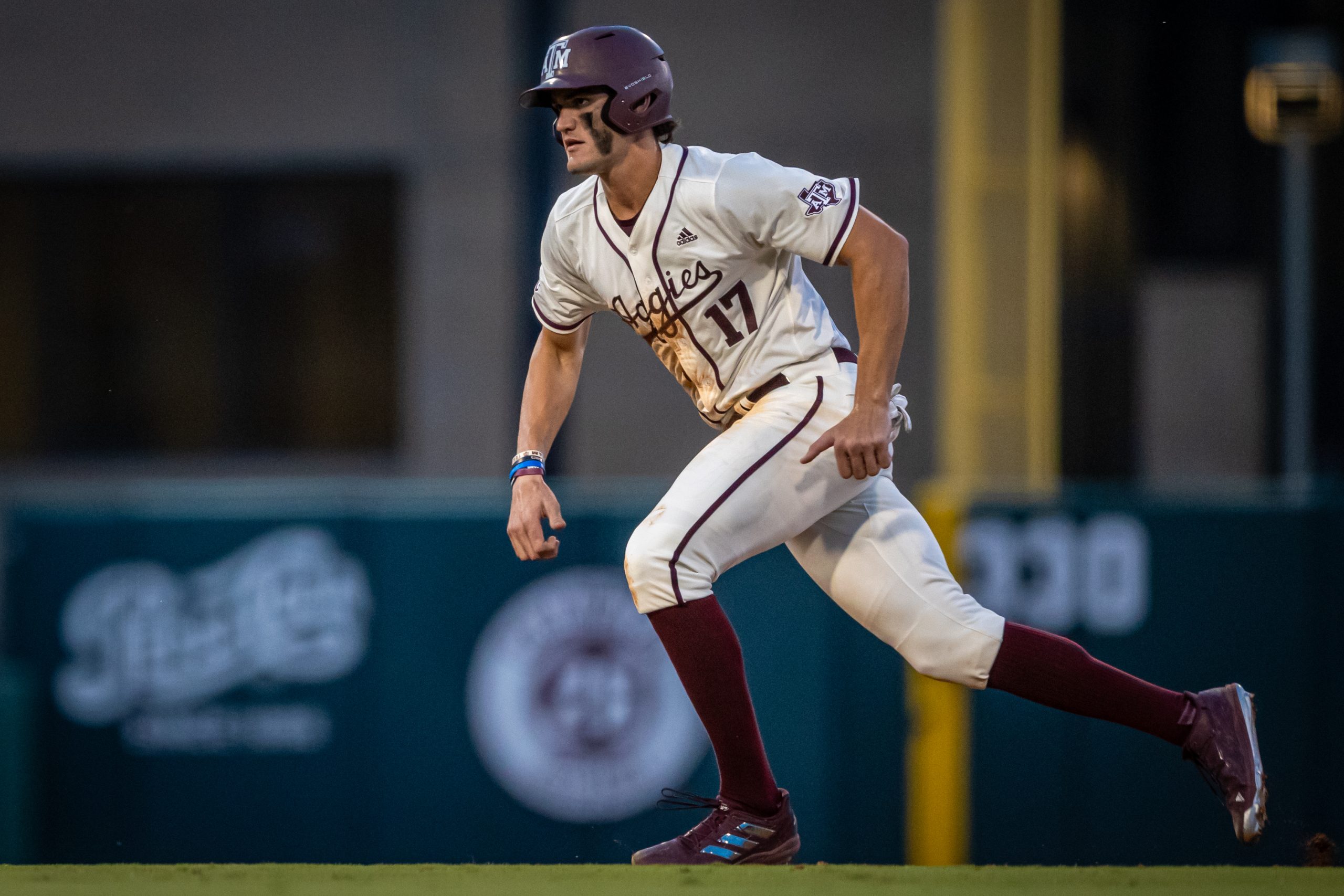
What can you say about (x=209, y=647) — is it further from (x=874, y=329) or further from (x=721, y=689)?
(x=874, y=329)

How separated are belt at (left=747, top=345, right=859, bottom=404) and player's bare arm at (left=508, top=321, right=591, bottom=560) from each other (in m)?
0.43

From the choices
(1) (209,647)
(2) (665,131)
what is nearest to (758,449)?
(2) (665,131)

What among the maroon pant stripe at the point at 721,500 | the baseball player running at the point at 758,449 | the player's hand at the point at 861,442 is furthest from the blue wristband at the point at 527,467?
the player's hand at the point at 861,442

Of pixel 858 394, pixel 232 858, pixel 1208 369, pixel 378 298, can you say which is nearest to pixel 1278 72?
pixel 1208 369

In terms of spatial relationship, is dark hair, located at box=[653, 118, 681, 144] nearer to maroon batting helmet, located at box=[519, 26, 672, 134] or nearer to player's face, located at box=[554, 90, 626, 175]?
maroon batting helmet, located at box=[519, 26, 672, 134]

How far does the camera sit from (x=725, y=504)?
2.96 meters

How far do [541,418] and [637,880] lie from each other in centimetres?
109

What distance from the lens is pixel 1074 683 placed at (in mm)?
3068

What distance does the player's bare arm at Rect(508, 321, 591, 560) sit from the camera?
303 cm

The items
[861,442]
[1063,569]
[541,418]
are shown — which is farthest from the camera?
[1063,569]

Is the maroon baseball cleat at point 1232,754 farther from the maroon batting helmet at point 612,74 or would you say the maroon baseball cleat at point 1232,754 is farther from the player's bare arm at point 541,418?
the maroon batting helmet at point 612,74

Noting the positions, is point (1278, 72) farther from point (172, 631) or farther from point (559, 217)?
point (172, 631)

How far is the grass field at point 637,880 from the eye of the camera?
2705 millimetres

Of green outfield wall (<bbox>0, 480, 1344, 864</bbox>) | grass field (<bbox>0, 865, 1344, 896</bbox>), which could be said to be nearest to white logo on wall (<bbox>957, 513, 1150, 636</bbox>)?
green outfield wall (<bbox>0, 480, 1344, 864</bbox>)
